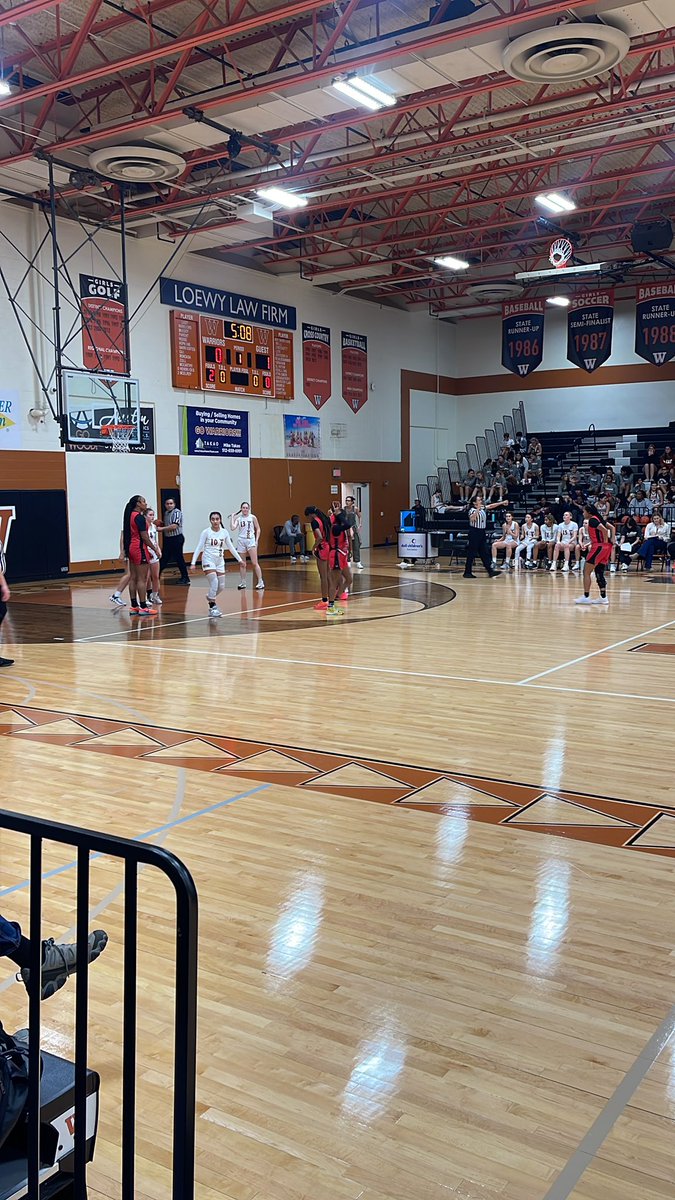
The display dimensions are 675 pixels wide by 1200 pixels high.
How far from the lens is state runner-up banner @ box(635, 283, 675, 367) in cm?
2166

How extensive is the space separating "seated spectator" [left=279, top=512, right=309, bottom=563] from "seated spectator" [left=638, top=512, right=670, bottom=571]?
8.28m

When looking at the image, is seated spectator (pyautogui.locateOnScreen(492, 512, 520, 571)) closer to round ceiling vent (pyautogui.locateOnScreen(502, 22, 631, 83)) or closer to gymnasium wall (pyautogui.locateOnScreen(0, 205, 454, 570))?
gymnasium wall (pyautogui.locateOnScreen(0, 205, 454, 570))

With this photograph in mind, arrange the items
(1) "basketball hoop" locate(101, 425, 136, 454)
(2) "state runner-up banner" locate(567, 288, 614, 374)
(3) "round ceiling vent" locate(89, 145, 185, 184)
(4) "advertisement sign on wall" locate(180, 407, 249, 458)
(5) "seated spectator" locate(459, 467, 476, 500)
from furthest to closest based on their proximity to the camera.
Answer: (5) "seated spectator" locate(459, 467, 476, 500)
(4) "advertisement sign on wall" locate(180, 407, 249, 458)
(2) "state runner-up banner" locate(567, 288, 614, 374)
(1) "basketball hoop" locate(101, 425, 136, 454)
(3) "round ceiling vent" locate(89, 145, 185, 184)

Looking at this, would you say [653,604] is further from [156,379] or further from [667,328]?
[156,379]

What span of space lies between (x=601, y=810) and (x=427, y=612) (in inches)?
351

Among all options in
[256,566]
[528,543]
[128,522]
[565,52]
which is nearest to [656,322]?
[528,543]

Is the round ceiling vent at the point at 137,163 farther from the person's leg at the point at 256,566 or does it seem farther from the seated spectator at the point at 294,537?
the seated spectator at the point at 294,537

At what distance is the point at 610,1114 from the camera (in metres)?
2.78

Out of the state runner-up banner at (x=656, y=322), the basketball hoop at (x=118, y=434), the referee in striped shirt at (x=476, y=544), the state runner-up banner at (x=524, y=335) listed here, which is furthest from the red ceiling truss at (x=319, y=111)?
the referee in striped shirt at (x=476, y=544)

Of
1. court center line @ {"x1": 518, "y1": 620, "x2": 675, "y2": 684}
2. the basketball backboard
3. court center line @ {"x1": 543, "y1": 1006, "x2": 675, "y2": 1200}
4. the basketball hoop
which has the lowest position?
court center line @ {"x1": 518, "y1": 620, "x2": 675, "y2": 684}

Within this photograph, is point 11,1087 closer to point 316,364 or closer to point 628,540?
point 628,540

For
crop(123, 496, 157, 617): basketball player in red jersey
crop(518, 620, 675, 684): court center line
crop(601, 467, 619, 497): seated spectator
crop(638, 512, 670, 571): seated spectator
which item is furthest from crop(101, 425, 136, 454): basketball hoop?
crop(601, 467, 619, 497): seated spectator

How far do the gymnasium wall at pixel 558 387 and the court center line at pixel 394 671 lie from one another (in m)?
23.6

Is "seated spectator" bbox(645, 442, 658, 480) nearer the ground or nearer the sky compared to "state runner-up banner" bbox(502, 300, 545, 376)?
nearer the ground
